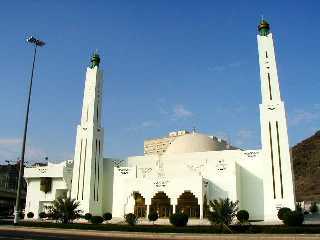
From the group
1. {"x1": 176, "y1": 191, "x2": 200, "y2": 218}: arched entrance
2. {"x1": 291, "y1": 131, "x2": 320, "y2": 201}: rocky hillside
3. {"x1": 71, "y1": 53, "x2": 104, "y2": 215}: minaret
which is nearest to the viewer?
{"x1": 176, "y1": 191, "x2": 200, "y2": 218}: arched entrance

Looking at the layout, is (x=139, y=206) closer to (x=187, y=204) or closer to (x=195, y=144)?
(x=187, y=204)

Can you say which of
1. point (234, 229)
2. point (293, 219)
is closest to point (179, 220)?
point (234, 229)

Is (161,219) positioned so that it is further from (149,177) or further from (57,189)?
(57,189)

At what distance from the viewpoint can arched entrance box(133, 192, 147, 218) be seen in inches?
1818

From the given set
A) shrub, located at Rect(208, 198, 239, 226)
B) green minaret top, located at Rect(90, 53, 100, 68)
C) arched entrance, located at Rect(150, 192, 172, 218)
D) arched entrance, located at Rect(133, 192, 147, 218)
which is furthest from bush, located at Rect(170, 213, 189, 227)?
green minaret top, located at Rect(90, 53, 100, 68)

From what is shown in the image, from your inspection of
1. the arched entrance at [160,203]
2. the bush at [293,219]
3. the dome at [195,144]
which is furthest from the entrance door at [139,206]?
the bush at [293,219]

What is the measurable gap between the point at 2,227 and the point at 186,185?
761 inches

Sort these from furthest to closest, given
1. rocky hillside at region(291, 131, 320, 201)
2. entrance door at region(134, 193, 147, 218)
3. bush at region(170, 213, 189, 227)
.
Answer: rocky hillside at region(291, 131, 320, 201) → entrance door at region(134, 193, 147, 218) → bush at region(170, 213, 189, 227)

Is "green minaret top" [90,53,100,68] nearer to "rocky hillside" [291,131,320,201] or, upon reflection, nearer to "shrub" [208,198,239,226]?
"shrub" [208,198,239,226]

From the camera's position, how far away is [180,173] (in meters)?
48.0

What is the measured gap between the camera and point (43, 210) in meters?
56.0

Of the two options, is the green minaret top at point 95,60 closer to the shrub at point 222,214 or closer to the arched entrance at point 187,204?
the arched entrance at point 187,204

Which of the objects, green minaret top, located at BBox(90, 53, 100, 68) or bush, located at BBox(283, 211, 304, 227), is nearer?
bush, located at BBox(283, 211, 304, 227)

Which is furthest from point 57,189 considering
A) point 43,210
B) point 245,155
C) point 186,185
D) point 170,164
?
point 245,155
